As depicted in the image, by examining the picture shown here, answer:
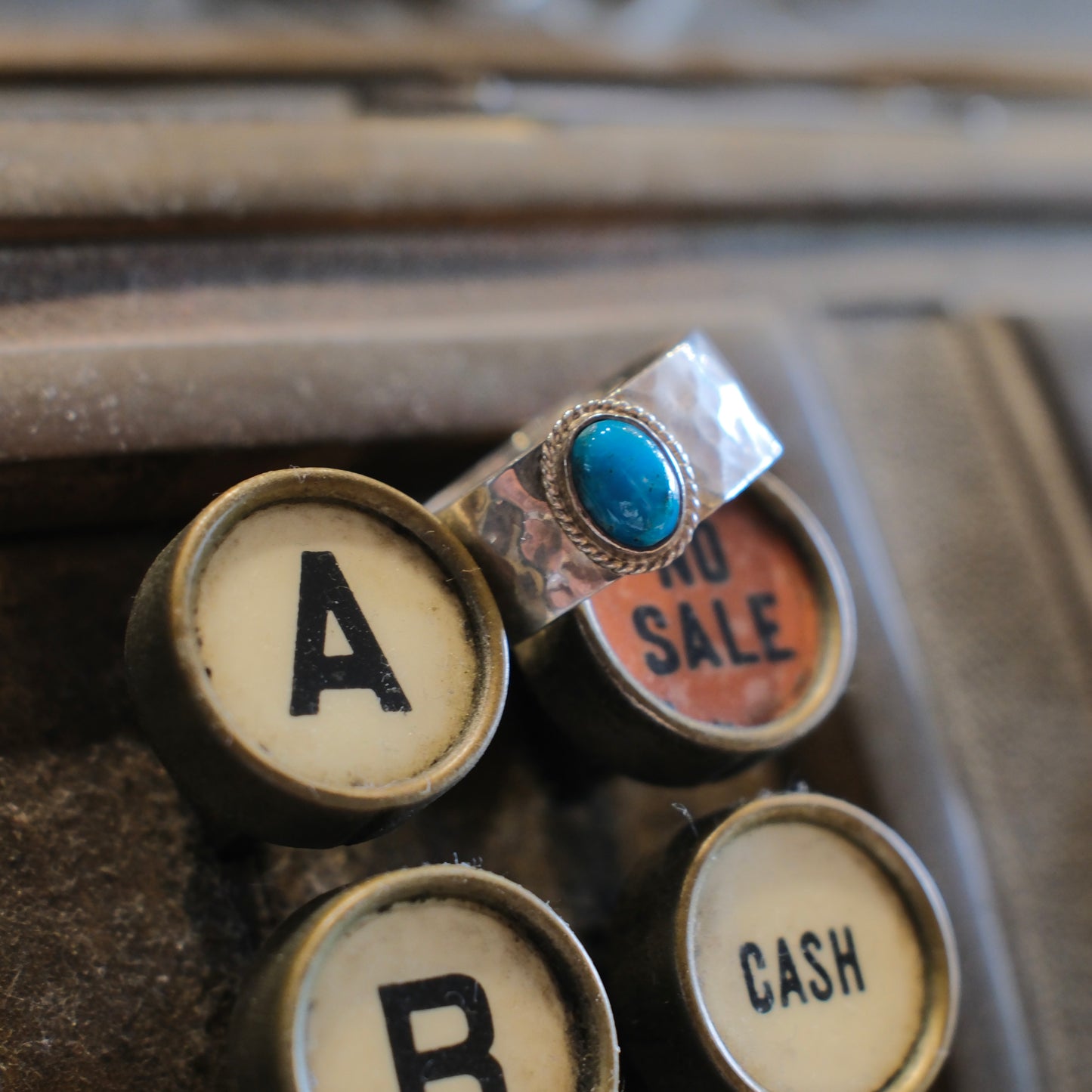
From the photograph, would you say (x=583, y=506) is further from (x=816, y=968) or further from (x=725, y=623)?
(x=816, y=968)

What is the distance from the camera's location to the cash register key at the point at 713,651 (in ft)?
2.08

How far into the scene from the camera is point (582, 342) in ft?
2.74

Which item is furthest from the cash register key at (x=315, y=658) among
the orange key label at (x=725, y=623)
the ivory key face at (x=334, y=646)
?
the orange key label at (x=725, y=623)

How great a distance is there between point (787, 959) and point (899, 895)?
95 millimetres

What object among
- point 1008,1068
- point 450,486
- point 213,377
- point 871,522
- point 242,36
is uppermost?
point 242,36

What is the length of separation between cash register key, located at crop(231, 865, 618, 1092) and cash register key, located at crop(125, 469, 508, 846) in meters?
0.05

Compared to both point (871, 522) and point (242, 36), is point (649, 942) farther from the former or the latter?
point (242, 36)

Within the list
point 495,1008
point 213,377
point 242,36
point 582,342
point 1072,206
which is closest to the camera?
point 495,1008

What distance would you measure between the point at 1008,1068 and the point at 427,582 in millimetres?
516

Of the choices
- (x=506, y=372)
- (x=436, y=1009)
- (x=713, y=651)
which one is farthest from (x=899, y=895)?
(x=506, y=372)

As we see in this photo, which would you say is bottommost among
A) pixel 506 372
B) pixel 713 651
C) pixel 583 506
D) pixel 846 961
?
pixel 846 961

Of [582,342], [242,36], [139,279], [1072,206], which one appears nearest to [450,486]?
[582,342]

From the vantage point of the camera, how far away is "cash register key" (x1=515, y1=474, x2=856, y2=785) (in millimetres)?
634

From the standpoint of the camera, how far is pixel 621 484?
58cm
